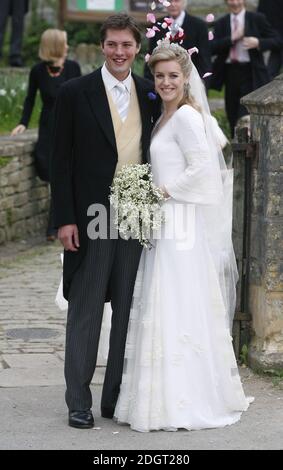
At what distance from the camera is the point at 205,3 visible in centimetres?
1917

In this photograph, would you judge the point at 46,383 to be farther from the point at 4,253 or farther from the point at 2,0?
the point at 2,0

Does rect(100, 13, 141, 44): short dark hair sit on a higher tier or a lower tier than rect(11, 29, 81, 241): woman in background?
higher

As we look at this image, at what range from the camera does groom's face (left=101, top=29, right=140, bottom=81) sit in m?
6.15

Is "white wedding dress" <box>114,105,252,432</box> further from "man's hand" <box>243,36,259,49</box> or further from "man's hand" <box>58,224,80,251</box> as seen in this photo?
"man's hand" <box>243,36,259,49</box>

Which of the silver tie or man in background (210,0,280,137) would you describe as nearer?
the silver tie

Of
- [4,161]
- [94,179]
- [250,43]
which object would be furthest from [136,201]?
[250,43]

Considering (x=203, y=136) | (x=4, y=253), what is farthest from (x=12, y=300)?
(x=203, y=136)

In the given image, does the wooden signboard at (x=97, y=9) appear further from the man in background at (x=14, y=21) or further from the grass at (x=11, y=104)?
the grass at (x=11, y=104)

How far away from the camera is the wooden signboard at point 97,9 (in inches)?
618

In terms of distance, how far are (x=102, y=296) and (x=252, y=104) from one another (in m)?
1.61

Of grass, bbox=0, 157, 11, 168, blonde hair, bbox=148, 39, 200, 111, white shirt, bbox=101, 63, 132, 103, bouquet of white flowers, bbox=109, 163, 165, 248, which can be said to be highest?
blonde hair, bbox=148, 39, 200, 111

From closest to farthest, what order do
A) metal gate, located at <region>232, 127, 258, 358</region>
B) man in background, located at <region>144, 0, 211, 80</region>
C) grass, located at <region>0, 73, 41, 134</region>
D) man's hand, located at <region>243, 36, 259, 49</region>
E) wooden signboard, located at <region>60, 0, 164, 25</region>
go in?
1. metal gate, located at <region>232, 127, 258, 358</region>
2. man in background, located at <region>144, 0, 211, 80</region>
3. man's hand, located at <region>243, 36, 259, 49</region>
4. grass, located at <region>0, 73, 41, 134</region>
5. wooden signboard, located at <region>60, 0, 164, 25</region>

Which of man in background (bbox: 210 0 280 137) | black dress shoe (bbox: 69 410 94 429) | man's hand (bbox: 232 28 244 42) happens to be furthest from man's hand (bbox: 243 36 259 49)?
black dress shoe (bbox: 69 410 94 429)

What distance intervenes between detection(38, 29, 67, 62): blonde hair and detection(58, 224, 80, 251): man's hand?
5.86 meters
